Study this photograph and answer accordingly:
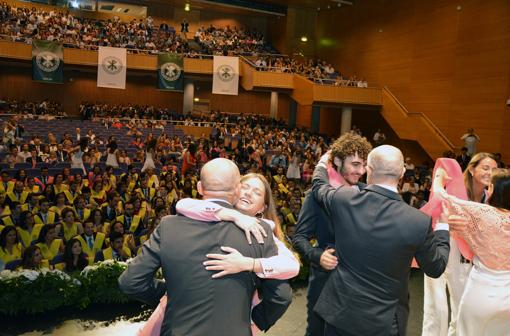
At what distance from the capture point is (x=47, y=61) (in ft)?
66.9

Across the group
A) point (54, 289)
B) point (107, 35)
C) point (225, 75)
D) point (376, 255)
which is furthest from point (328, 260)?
point (107, 35)

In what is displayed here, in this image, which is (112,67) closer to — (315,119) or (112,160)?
(112,160)

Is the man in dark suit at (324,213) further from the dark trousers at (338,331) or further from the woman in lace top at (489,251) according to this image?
the woman in lace top at (489,251)

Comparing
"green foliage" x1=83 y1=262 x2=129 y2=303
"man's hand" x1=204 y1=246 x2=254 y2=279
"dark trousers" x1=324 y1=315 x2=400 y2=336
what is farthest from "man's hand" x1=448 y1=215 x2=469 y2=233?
"green foliage" x1=83 y1=262 x2=129 y2=303

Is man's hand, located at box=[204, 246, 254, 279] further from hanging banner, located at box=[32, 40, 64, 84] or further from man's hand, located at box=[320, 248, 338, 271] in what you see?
hanging banner, located at box=[32, 40, 64, 84]

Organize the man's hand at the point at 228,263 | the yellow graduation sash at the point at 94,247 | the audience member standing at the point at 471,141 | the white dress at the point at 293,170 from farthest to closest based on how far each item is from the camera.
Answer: the audience member standing at the point at 471,141 → the white dress at the point at 293,170 → the yellow graduation sash at the point at 94,247 → the man's hand at the point at 228,263

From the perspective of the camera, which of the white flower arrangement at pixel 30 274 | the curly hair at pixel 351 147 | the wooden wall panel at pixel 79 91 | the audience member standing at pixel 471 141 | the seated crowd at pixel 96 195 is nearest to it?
the curly hair at pixel 351 147

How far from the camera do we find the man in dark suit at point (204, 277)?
181 centimetres

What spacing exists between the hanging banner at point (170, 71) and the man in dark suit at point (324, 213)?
19.9m

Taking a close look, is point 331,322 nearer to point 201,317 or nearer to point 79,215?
point 201,317

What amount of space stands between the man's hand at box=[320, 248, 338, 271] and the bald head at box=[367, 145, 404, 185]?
48 cm

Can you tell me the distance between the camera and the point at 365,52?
23.9m

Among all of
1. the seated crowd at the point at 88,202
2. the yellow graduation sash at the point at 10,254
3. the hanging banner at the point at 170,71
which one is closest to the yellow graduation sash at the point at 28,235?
the seated crowd at the point at 88,202

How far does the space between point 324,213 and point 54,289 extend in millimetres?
3293
